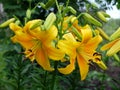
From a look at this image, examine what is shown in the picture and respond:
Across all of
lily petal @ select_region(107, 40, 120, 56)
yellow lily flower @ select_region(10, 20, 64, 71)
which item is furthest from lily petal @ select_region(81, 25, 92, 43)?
lily petal @ select_region(107, 40, 120, 56)

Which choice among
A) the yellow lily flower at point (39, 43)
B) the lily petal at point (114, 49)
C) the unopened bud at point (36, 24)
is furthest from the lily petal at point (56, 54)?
the lily petal at point (114, 49)

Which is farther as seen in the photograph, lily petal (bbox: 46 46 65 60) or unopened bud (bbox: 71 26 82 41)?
unopened bud (bbox: 71 26 82 41)

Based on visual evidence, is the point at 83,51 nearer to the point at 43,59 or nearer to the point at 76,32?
the point at 76,32

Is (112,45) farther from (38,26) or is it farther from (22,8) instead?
(22,8)

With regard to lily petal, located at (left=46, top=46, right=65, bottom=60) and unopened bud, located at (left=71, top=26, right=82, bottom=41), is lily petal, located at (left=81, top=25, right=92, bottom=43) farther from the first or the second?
lily petal, located at (left=46, top=46, right=65, bottom=60)

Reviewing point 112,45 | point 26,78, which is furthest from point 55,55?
point 26,78

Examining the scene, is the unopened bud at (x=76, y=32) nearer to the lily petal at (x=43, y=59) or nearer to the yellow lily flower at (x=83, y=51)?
the yellow lily flower at (x=83, y=51)

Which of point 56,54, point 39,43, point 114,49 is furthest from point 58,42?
point 114,49
